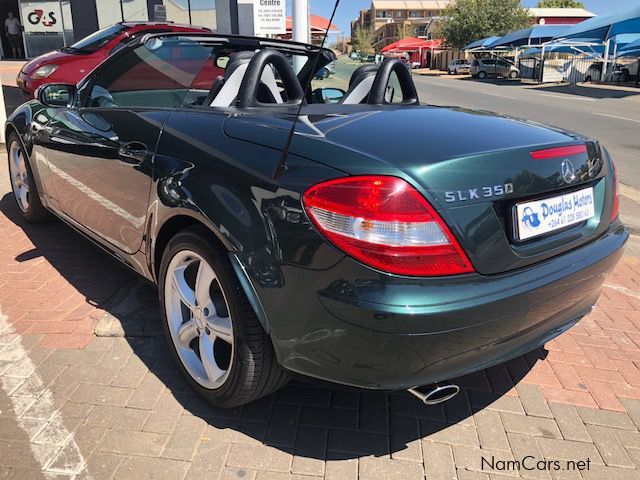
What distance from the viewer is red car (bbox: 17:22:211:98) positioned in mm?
8164

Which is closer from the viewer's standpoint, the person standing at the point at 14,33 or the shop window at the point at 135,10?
the shop window at the point at 135,10

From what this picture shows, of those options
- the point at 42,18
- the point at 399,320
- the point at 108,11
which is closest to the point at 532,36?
the point at 108,11

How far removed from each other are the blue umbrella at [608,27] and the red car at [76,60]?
27431mm

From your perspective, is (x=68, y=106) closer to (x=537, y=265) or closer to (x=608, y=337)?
(x=537, y=265)

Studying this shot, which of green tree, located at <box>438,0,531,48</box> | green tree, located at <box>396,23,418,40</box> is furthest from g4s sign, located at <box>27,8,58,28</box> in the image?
green tree, located at <box>396,23,418,40</box>

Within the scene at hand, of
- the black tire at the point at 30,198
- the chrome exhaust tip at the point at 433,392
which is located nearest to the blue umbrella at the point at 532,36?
the black tire at the point at 30,198

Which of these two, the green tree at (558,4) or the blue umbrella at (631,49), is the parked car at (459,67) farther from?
the green tree at (558,4)

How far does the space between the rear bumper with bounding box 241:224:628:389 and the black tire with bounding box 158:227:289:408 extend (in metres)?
0.12

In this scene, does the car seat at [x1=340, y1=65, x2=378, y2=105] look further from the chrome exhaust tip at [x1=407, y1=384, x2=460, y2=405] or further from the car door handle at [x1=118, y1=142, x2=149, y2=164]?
the chrome exhaust tip at [x1=407, y1=384, x2=460, y2=405]

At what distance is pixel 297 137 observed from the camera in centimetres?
200

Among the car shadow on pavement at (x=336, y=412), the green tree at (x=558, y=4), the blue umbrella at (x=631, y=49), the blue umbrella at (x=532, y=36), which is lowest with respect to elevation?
the car shadow on pavement at (x=336, y=412)

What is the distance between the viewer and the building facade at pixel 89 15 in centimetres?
1978

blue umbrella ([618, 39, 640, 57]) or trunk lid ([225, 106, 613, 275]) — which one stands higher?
blue umbrella ([618, 39, 640, 57])

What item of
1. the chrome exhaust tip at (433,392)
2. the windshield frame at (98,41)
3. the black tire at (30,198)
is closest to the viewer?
the chrome exhaust tip at (433,392)
